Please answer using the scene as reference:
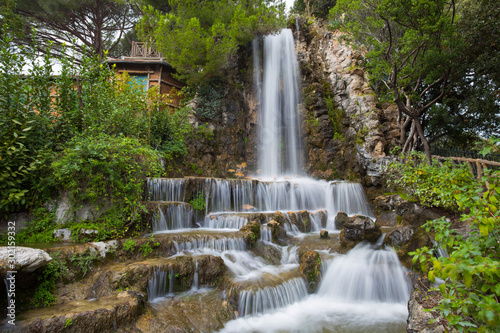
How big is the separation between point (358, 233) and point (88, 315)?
6065mm

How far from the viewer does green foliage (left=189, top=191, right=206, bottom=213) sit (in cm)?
887

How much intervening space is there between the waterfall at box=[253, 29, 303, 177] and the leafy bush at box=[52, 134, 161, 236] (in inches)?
380

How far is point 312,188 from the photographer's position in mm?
11258

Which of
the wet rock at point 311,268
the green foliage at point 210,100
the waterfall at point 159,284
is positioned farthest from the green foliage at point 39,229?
the green foliage at point 210,100

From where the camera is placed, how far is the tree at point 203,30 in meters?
13.0

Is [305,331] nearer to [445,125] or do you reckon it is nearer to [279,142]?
[279,142]

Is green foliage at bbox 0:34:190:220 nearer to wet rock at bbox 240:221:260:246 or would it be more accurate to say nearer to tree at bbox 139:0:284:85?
wet rock at bbox 240:221:260:246

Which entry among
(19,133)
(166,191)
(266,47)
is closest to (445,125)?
(266,47)

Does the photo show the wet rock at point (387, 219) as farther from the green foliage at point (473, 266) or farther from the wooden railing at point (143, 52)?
the wooden railing at point (143, 52)

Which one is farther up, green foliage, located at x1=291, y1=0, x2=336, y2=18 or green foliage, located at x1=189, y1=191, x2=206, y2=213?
green foliage, located at x1=291, y1=0, x2=336, y2=18

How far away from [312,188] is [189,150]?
6.21 m

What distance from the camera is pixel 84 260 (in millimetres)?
4734

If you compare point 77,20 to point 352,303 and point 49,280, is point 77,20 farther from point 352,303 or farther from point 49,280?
point 352,303

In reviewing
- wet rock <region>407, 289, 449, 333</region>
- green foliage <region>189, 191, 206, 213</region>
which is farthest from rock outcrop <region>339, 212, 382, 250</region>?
green foliage <region>189, 191, 206, 213</region>
